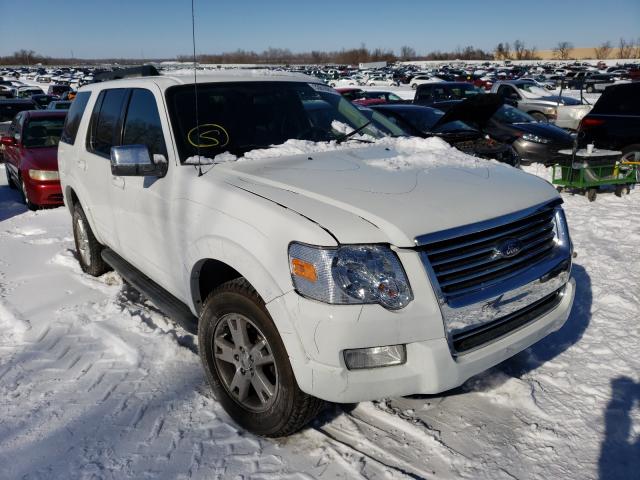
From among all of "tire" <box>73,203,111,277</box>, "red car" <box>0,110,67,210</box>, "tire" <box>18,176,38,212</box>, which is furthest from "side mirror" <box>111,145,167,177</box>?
"tire" <box>18,176,38,212</box>

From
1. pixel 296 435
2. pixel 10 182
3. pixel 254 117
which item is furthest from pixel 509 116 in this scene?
pixel 10 182

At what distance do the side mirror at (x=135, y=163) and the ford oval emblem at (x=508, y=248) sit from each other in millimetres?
2096

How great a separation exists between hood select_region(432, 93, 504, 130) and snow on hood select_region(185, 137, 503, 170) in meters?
3.21

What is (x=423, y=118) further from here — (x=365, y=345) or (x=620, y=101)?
(x=365, y=345)

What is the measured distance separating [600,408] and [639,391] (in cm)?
37

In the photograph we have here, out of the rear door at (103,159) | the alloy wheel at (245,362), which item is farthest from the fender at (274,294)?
the rear door at (103,159)

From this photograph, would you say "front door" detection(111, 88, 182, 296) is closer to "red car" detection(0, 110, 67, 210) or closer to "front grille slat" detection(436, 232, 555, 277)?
"front grille slat" detection(436, 232, 555, 277)

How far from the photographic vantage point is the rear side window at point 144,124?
142 inches

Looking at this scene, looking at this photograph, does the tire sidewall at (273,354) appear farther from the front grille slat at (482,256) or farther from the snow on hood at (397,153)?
the snow on hood at (397,153)

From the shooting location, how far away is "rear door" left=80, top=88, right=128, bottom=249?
427 centimetres

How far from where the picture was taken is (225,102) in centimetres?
373

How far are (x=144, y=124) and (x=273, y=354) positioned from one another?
2193 millimetres

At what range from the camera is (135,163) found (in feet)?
10.8

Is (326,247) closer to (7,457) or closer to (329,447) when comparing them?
(329,447)
